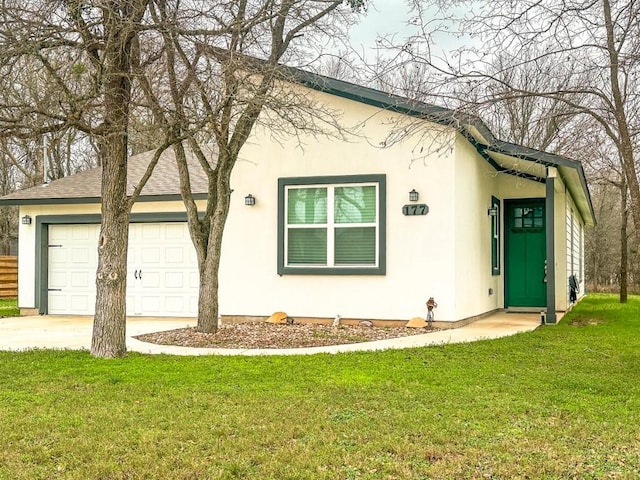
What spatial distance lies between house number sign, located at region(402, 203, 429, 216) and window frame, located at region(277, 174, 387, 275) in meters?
0.35

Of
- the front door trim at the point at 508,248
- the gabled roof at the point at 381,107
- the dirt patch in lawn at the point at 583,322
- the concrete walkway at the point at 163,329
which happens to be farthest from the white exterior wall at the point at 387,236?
the front door trim at the point at 508,248

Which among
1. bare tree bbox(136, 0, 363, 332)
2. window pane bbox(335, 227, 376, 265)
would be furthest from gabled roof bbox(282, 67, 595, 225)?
window pane bbox(335, 227, 376, 265)

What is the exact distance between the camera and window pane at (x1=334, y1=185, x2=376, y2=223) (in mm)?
11008

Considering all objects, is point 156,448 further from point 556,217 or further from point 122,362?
point 556,217

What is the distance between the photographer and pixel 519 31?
6379 millimetres

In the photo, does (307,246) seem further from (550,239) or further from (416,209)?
(550,239)

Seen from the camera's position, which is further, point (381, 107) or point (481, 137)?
point (481, 137)

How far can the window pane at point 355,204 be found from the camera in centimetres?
1101

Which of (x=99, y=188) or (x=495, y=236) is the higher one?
(x=99, y=188)

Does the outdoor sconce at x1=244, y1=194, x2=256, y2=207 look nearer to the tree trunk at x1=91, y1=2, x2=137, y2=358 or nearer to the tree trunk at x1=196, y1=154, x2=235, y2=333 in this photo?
the tree trunk at x1=196, y1=154, x2=235, y2=333

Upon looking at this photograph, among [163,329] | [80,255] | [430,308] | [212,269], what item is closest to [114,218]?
[212,269]

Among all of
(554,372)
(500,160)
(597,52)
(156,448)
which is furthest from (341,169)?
(156,448)

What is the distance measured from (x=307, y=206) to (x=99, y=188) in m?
5.20

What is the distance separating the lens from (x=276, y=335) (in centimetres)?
984
